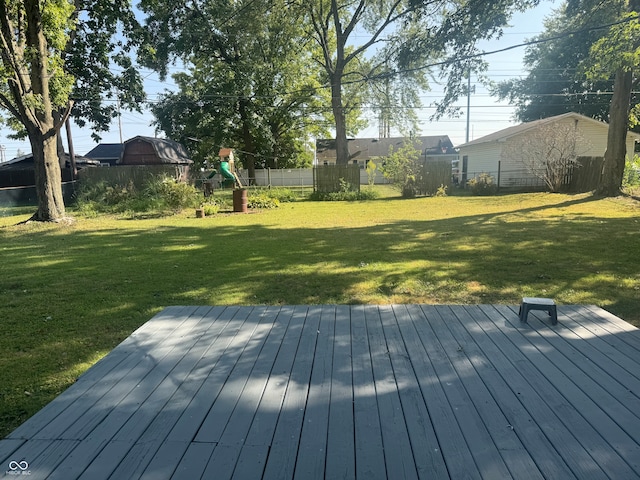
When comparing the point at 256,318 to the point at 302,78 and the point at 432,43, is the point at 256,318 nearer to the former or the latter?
the point at 432,43

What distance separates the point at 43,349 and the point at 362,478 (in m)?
3.37

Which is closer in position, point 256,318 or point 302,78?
point 256,318

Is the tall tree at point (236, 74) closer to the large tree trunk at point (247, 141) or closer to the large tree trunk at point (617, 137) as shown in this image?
the large tree trunk at point (247, 141)

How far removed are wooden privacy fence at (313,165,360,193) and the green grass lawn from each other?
30.6 feet

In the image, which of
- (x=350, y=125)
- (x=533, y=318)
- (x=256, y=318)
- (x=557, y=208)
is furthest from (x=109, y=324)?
(x=350, y=125)

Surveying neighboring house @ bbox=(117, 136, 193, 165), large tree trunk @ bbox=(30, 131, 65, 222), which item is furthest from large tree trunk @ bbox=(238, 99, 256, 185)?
large tree trunk @ bbox=(30, 131, 65, 222)

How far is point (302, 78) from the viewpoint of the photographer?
31.3m

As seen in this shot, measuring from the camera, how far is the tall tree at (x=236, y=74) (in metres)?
23.0

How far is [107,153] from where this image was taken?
1554 inches

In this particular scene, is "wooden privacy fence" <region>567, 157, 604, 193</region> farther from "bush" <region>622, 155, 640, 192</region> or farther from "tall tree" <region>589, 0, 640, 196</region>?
"tall tree" <region>589, 0, 640, 196</region>

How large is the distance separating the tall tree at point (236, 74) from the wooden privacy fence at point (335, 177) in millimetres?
8879

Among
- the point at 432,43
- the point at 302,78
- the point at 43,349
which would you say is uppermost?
the point at 302,78

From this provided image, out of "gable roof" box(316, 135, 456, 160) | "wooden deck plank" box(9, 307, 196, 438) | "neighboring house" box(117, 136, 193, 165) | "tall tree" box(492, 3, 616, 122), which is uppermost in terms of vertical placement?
"tall tree" box(492, 3, 616, 122)

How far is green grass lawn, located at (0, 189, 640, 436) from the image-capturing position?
3818 millimetres
